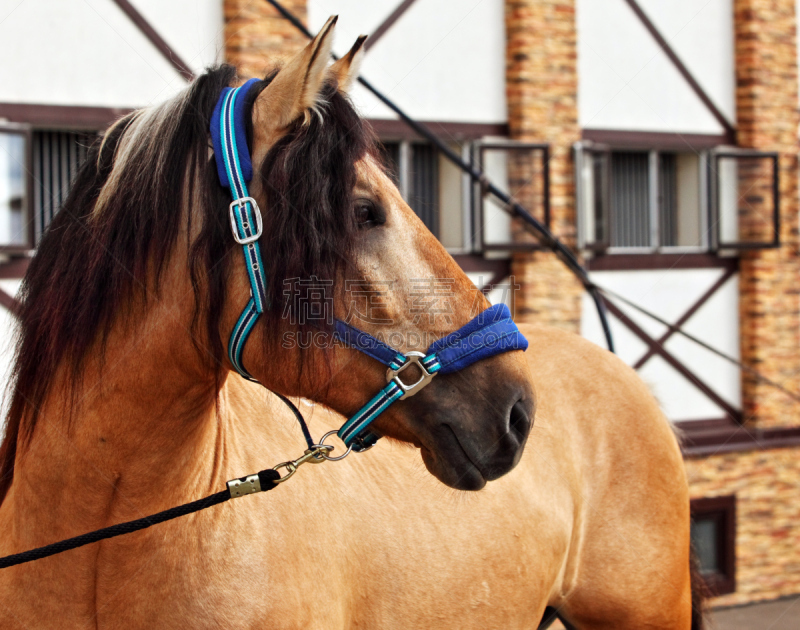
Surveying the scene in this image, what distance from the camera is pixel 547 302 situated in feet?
18.4

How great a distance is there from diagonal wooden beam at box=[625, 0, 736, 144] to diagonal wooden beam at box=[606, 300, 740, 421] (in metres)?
1.95

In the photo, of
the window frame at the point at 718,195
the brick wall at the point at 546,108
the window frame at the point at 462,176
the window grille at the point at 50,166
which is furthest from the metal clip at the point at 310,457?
the window frame at the point at 718,195

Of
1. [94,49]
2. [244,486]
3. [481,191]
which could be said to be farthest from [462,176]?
[244,486]

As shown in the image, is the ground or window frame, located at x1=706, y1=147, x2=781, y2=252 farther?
window frame, located at x1=706, y1=147, x2=781, y2=252

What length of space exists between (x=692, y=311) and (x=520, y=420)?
513 centimetres

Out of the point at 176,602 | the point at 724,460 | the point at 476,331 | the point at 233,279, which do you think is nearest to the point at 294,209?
the point at 233,279

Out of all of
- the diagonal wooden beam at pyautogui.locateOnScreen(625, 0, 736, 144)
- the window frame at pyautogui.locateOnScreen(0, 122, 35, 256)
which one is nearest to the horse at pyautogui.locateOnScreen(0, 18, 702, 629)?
the window frame at pyautogui.locateOnScreen(0, 122, 35, 256)

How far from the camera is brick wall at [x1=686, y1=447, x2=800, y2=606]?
19.8 feet

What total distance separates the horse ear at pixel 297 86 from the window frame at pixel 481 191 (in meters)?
4.09

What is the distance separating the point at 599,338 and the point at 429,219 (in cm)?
164

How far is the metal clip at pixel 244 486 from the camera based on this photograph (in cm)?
157

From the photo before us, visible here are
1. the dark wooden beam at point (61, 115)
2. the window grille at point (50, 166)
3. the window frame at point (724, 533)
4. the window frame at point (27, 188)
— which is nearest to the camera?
the window frame at point (27, 188)

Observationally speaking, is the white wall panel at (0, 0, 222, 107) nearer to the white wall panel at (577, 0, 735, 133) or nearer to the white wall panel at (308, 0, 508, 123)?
the white wall panel at (308, 0, 508, 123)

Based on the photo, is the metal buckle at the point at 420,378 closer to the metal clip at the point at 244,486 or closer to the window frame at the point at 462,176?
the metal clip at the point at 244,486
